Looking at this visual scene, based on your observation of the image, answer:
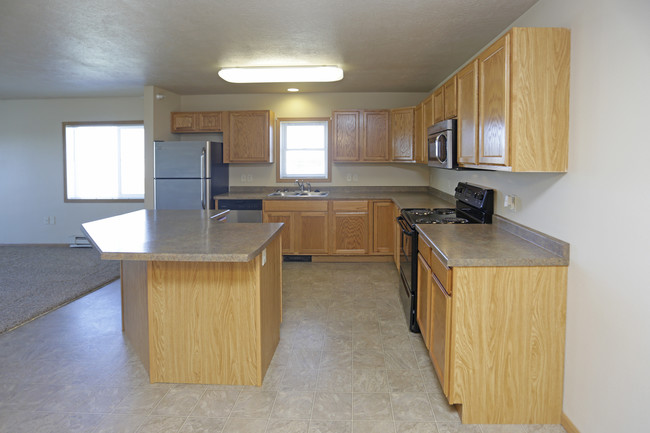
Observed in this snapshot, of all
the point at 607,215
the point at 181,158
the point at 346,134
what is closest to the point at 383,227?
the point at 346,134

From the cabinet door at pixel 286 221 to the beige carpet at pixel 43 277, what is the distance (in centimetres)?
193

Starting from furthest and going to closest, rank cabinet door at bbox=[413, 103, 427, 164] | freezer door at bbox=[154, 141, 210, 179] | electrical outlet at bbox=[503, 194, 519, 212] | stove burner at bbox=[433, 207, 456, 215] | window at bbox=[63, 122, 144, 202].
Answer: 1. window at bbox=[63, 122, 144, 202]
2. freezer door at bbox=[154, 141, 210, 179]
3. cabinet door at bbox=[413, 103, 427, 164]
4. stove burner at bbox=[433, 207, 456, 215]
5. electrical outlet at bbox=[503, 194, 519, 212]

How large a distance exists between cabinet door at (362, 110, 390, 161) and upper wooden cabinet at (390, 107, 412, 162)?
121 millimetres

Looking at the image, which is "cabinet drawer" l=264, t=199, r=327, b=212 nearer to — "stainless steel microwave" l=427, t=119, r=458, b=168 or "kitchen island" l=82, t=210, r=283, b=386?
"stainless steel microwave" l=427, t=119, r=458, b=168

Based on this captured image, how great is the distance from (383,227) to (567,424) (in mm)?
3872

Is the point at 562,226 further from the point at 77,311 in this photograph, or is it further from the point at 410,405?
the point at 77,311

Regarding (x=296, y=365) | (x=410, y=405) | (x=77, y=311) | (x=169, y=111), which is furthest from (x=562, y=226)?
(x=169, y=111)

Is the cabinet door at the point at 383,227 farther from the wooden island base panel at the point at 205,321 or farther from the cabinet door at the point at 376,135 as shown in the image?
the wooden island base panel at the point at 205,321

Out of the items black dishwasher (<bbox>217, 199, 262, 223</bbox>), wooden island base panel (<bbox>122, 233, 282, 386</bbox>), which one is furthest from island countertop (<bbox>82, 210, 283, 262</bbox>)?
black dishwasher (<bbox>217, 199, 262, 223</bbox>)

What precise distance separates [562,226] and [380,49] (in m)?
2.39

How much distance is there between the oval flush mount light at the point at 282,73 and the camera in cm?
473

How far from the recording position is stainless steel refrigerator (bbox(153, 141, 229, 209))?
5777 millimetres

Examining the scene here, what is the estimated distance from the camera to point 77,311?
4086 millimetres

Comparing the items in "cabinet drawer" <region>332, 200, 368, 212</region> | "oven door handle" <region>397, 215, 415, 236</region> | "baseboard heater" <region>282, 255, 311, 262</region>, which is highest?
"cabinet drawer" <region>332, 200, 368, 212</region>
